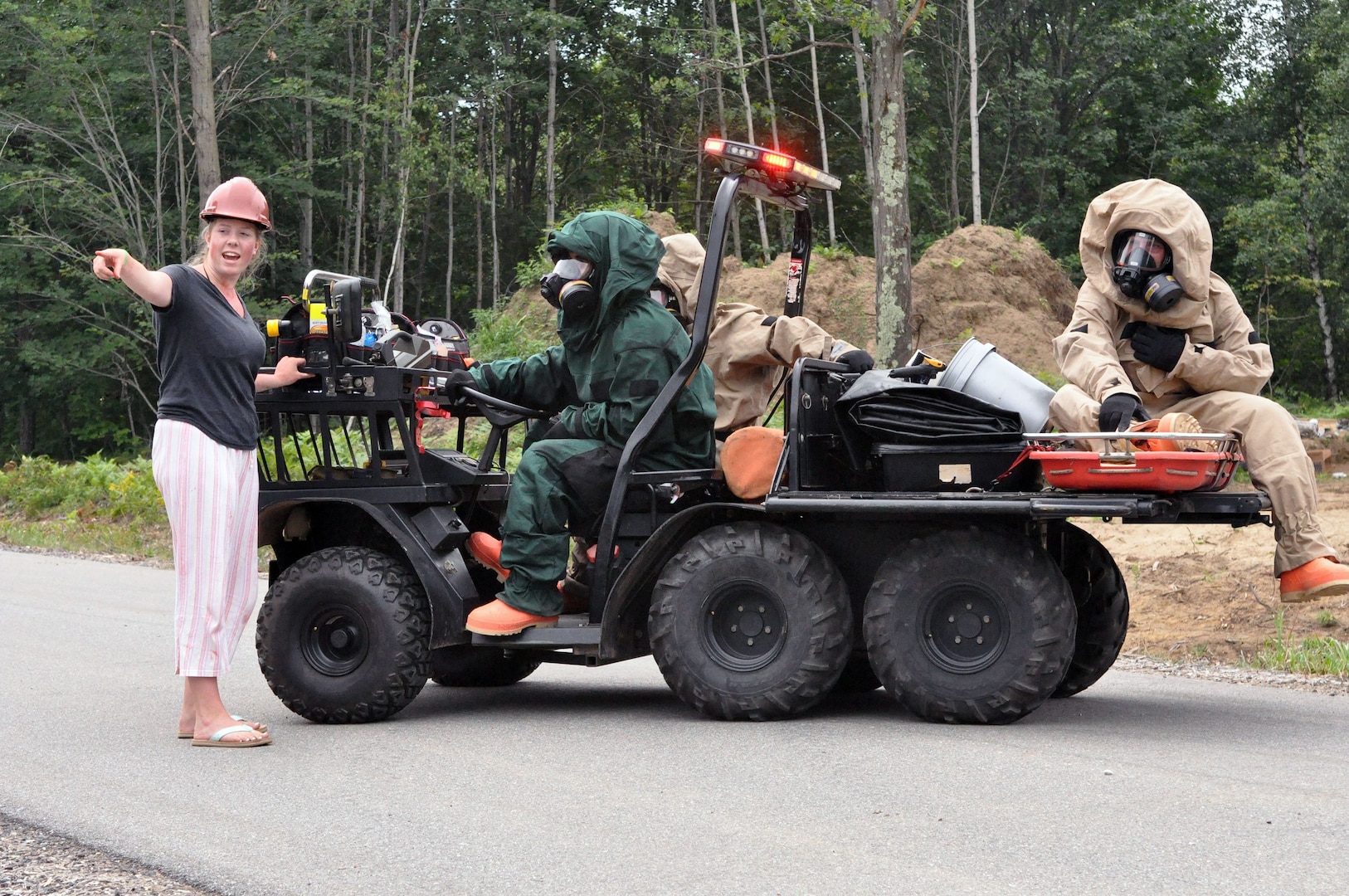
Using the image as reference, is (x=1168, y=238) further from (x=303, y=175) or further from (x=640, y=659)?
(x=303, y=175)

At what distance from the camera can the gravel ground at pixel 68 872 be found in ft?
13.0

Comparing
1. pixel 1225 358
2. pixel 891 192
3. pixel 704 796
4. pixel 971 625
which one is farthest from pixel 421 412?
pixel 891 192

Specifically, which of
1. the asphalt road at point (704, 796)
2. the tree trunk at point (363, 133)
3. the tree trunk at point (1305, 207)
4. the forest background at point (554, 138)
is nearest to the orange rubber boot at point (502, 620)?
the asphalt road at point (704, 796)

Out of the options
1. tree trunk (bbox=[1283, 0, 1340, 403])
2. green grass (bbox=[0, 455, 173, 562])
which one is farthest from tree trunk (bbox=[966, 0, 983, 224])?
green grass (bbox=[0, 455, 173, 562])

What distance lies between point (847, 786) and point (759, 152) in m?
2.82

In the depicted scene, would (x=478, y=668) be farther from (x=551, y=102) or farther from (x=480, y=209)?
(x=480, y=209)

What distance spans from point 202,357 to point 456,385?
113 cm

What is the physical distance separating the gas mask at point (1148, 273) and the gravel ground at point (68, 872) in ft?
15.1

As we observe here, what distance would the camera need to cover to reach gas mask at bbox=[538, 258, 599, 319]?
6223 millimetres

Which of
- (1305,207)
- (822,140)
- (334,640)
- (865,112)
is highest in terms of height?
(865,112)

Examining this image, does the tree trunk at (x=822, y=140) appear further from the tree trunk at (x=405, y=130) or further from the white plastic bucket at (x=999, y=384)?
the white plastic bucket at (x=999, y=384)

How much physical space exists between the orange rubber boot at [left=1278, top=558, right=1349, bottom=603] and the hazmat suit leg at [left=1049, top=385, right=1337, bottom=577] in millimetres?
28

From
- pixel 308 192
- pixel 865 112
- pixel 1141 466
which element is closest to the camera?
pixel 1141 466

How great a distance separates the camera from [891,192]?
14992 mm
